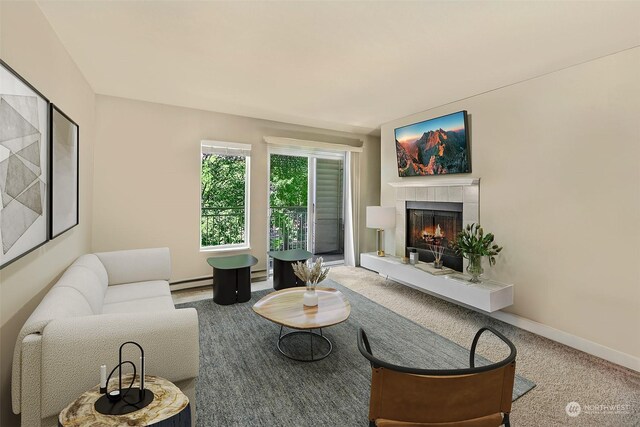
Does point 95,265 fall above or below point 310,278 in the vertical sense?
above

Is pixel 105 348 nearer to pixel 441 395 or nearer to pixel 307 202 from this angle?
pixel 441 395

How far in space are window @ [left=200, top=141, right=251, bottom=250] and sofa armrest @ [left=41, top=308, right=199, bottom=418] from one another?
2.97m

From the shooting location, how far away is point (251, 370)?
2316 mm

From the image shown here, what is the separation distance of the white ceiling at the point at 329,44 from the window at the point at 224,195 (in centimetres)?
100

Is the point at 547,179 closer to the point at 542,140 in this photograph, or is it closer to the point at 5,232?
the point at 542,140

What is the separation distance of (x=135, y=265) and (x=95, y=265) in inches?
17.3

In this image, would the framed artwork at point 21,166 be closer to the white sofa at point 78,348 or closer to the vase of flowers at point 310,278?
the white sofa at point 78,348

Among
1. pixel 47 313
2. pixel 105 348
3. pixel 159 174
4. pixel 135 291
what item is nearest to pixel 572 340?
pixel 105 348

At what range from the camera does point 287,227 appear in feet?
17.5

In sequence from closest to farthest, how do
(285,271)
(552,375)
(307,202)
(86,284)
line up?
(86,284) → (552,375) → (285,271) → (307,202)

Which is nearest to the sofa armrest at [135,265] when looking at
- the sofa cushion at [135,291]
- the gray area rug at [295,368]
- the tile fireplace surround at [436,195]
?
the sofa cushion at [135,291]

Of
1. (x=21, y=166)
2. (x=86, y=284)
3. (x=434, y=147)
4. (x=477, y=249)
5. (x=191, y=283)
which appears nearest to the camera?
(x=21, y=166)

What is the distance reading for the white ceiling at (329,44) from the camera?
6.43 ft

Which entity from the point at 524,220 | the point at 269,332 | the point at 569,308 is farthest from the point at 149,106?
the point at 569,308
